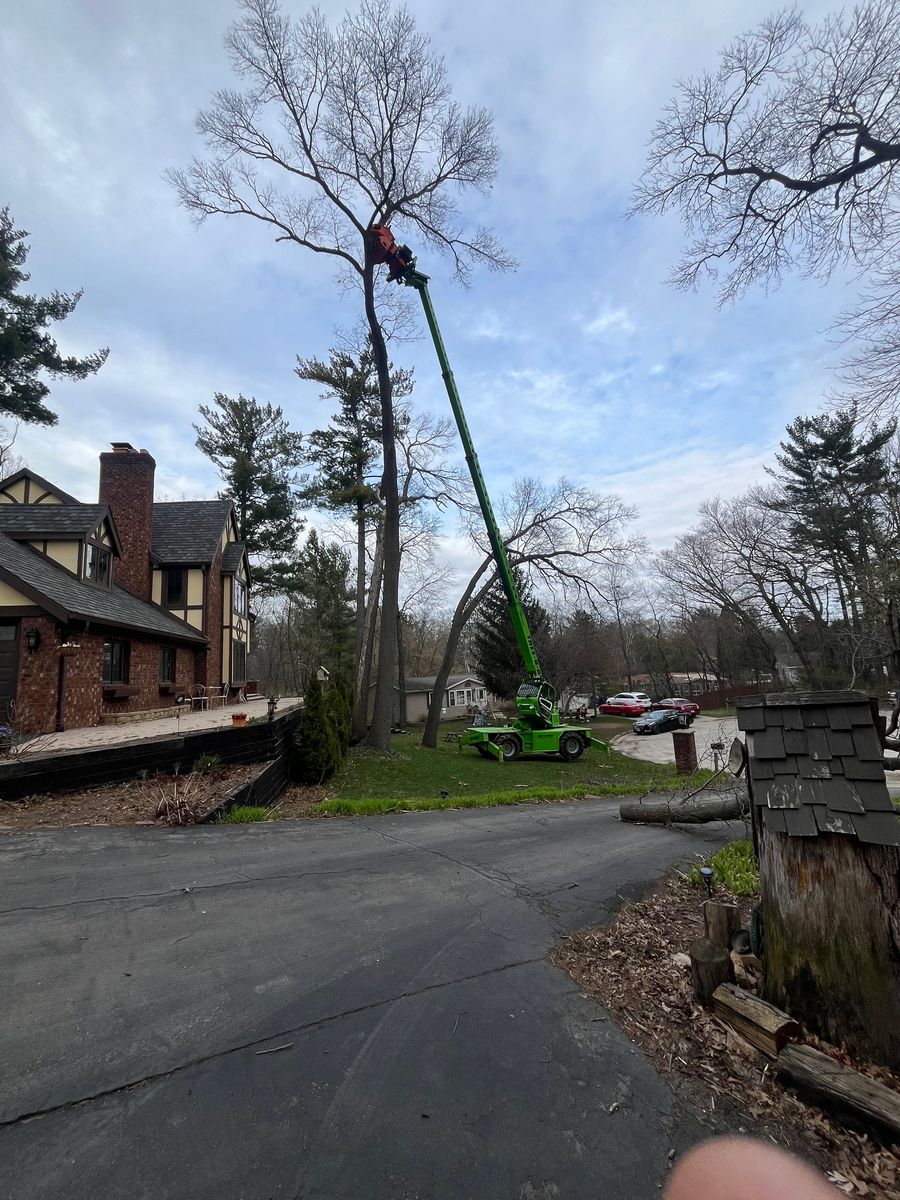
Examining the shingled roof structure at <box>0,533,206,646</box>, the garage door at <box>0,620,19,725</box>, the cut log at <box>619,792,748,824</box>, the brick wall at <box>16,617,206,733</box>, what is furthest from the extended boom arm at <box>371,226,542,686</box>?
the garage door at <box>0,620,19,725</box>

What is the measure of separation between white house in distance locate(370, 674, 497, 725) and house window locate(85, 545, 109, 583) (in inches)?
850

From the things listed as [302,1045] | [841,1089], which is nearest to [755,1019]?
[841,1089]

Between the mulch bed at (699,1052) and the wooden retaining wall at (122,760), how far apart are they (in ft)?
20.7

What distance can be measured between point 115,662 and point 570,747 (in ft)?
42.6

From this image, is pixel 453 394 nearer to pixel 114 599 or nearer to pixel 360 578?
pixel 360 578

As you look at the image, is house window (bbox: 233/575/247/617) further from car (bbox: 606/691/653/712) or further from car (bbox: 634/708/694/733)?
car (bbox: 606/691/653/712)

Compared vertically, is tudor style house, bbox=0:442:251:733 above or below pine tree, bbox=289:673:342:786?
above

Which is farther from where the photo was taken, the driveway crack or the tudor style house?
the tudor style house

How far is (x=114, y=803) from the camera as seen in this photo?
677 centimetres

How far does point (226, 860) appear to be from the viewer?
512 centimetres

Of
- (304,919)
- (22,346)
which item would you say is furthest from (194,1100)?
(22,346)

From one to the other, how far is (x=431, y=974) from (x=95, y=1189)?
1840 mm

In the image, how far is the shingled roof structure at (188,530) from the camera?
18688 millimetres

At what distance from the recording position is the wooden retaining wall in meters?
6.63
